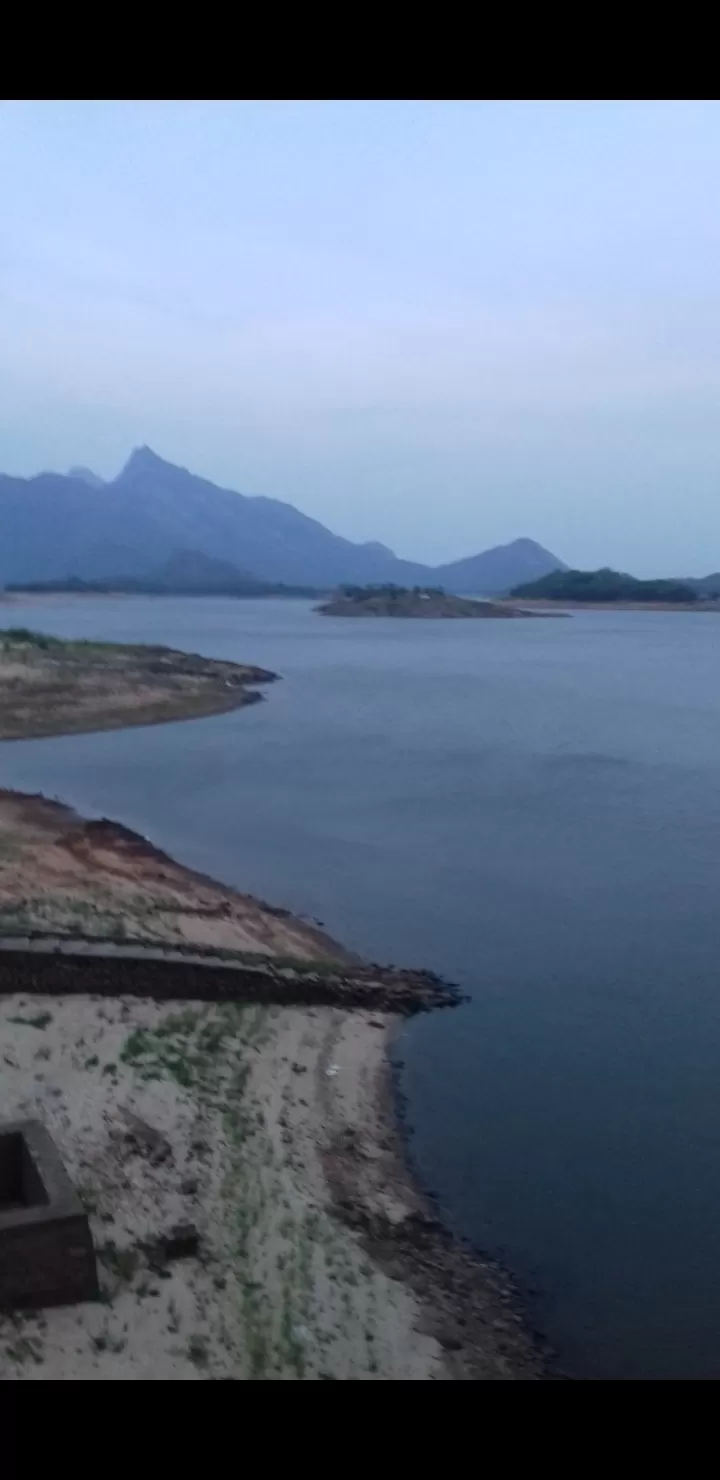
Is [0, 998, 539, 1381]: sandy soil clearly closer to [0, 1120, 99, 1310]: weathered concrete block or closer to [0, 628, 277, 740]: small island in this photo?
[0, 1120, 99, 1310]: weathered concrete block

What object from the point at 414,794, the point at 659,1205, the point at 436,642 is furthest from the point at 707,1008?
the point at 436,642

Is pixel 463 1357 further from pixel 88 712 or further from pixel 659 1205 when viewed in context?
pixel 88 712

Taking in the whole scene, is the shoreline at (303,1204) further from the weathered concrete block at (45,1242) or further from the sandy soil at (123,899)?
the sandy soil at (123,899)

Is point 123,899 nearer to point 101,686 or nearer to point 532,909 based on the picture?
point 532,909

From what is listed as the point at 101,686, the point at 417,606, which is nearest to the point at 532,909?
the point at 101,686

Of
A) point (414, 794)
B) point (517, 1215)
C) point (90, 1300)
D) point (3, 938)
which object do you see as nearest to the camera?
point (90, 1300)

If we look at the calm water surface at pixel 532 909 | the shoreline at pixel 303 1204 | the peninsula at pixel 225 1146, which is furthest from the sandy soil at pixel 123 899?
the shoreline at pixel 303 1204
